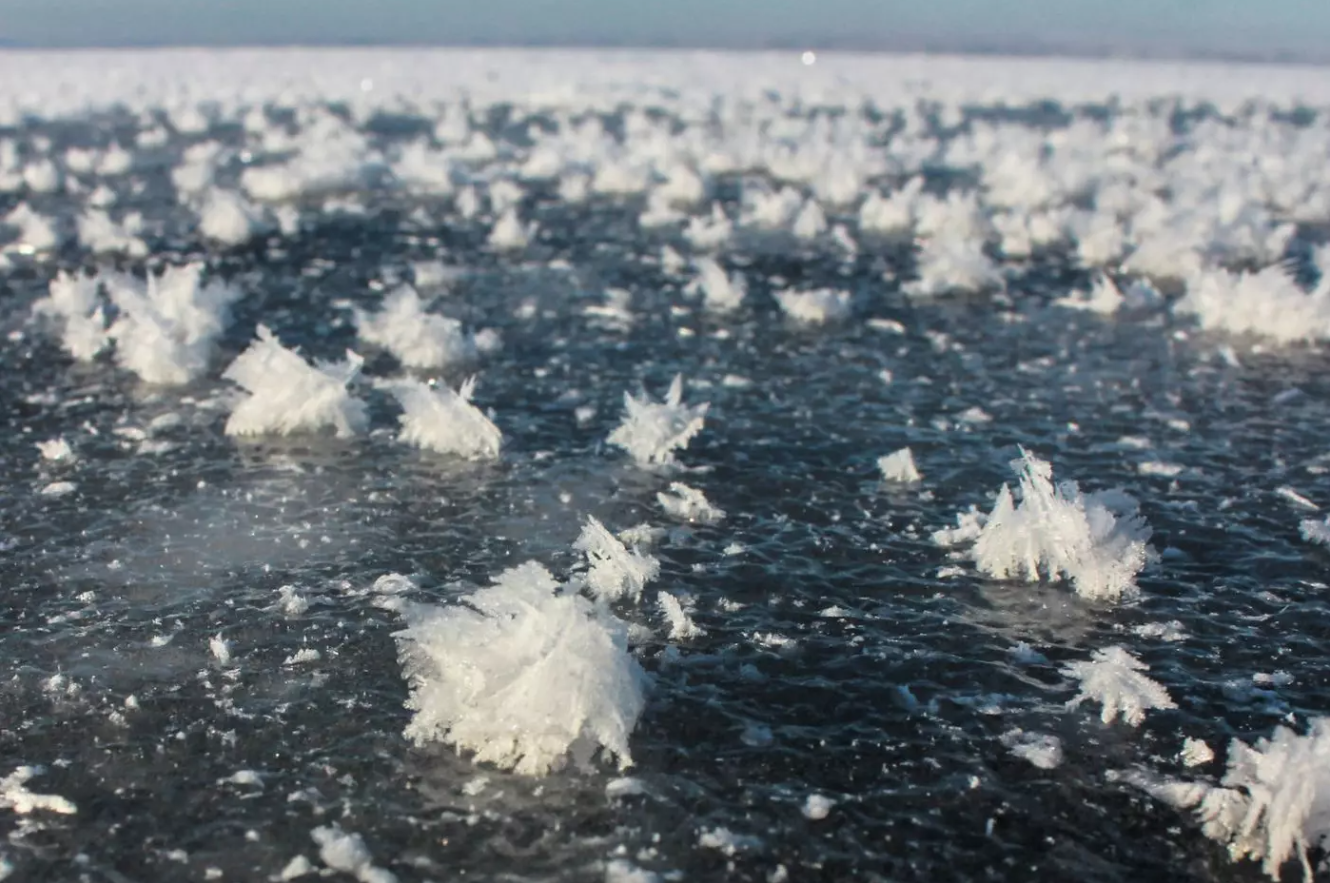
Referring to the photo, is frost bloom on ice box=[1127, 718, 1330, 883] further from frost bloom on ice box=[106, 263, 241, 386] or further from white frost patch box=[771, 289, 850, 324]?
frost bloom on ice box=[106, 263, 241, 386]

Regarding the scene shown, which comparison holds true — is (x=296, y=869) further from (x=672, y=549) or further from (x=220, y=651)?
(x=672, y=549)

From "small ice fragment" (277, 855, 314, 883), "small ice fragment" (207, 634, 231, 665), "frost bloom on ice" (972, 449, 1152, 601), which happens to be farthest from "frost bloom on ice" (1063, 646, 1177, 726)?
"small ice fragment" (207, 634, 231, 665)

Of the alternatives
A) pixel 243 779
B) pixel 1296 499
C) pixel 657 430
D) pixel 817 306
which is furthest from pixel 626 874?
pixel 817 306

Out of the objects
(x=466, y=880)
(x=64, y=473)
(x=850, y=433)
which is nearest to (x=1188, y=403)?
(x=850, y=433)

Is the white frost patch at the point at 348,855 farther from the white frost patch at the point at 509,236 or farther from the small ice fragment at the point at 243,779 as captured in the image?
the white frost patch at the point at 509,236

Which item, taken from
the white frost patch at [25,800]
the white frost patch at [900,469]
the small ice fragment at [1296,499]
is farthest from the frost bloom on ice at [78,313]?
the small ice fragment at [1296,499]
